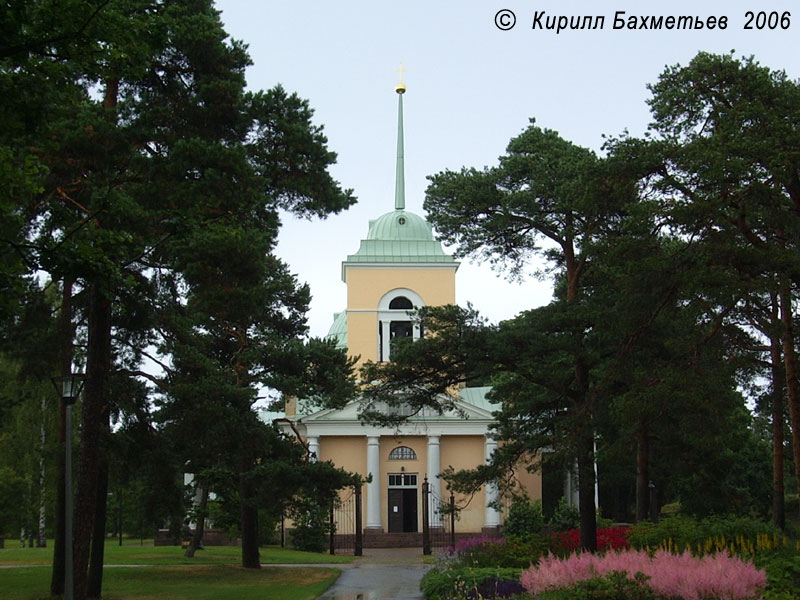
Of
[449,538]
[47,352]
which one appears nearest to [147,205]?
[47,352]

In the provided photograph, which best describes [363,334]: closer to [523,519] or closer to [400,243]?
[400,243]

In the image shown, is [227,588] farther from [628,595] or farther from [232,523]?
[628,595]

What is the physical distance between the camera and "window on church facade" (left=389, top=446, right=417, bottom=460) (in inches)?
1802

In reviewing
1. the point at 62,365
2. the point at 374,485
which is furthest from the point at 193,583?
the point at 374,485

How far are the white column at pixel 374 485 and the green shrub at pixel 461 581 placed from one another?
2781 cm

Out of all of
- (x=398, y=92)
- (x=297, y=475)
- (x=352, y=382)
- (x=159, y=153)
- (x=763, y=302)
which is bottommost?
(x=297, y=475)

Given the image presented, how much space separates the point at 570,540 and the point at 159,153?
13077 mm

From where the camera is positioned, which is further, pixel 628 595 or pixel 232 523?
pixel 232 523

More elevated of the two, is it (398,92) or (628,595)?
Answer: (398,92)

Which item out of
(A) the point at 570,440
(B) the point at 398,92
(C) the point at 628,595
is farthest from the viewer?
(B) the point at 398,92

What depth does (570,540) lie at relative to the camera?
22.6 meters

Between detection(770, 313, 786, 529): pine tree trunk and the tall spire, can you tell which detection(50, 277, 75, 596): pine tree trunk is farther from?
the tall spire

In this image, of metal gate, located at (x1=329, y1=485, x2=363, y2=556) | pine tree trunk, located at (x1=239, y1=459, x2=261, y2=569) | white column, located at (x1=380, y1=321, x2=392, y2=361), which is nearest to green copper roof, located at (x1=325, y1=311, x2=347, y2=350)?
white column, located at (x1=380, y1=321, x2=392, y2=361)

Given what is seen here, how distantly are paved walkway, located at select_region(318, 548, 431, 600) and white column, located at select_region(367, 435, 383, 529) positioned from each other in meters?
8.65
